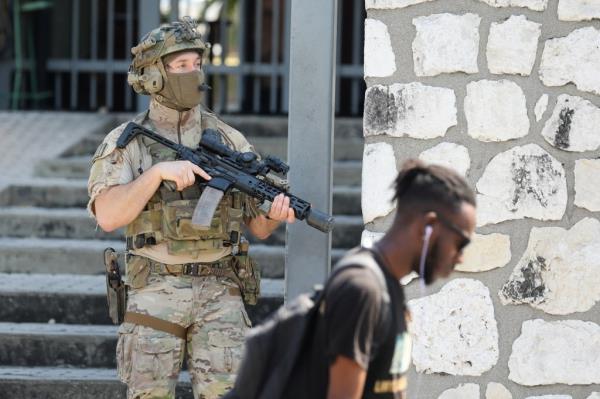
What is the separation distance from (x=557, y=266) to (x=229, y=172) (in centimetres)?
137

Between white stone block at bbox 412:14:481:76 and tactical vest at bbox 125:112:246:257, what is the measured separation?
3.08ft

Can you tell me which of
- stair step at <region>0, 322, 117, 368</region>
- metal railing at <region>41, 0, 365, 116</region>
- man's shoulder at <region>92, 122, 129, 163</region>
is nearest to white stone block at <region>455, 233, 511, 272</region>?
man's shoulder at <region>92, 122, 129, 163</region>

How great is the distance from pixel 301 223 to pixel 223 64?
185 inches

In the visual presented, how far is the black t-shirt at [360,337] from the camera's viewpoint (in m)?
3.07

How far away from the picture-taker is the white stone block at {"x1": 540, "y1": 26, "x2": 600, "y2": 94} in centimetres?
511

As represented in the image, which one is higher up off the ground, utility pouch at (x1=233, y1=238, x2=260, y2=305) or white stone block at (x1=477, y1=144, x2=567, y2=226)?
white stone block at (x1=477, y1=144, x2=567, y2=226)

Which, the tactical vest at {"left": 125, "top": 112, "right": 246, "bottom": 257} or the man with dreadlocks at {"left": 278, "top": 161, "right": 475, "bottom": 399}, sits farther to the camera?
the tactical vest at {"left": 125, "top": 112, "right": 246, "bottom": 257}

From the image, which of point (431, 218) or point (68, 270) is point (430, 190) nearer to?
point (431, 218)

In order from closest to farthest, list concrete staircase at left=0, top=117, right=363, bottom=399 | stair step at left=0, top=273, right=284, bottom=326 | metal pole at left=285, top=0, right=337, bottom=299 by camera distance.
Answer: metal pole at left=285, top=0, right=337, bottom=299 → concrete staircase at left=0, top=117, right=363, bottom=399 → stair step at left=0, top=273, right=284, bottom=326

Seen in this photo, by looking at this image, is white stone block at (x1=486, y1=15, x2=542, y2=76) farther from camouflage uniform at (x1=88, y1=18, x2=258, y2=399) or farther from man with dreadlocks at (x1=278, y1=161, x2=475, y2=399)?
man with dreadlocks at (x1=278, y1=161, x2=475, y2=399)

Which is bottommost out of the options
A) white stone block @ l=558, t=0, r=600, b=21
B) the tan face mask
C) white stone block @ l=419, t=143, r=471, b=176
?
white stone block @ l=419, t=143, r=471, b=176

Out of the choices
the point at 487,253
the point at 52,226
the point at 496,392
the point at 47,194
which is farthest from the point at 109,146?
the point at 47,194

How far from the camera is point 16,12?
10016mm

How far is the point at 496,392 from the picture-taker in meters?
5.16
